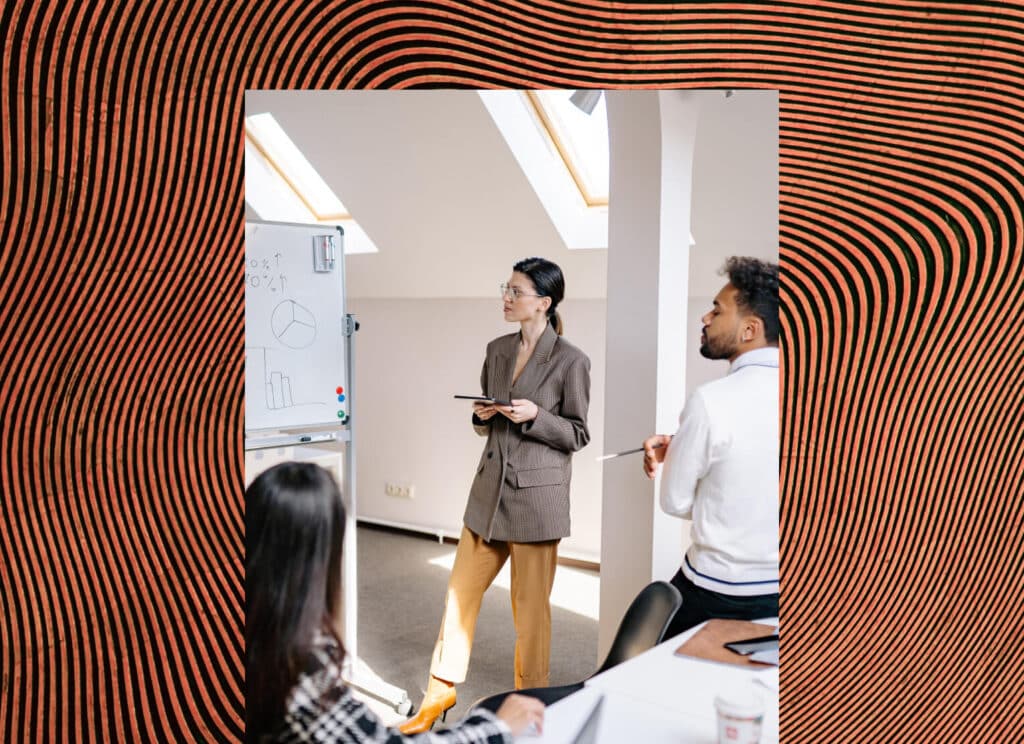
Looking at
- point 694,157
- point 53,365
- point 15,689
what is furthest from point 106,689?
point 694,157

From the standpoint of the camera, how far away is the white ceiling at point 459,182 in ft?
6.15

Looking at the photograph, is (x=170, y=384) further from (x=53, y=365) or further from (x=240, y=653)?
(x=240, y=653)

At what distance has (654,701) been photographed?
6.00 feet

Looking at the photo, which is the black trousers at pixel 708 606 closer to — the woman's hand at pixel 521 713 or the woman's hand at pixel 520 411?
the woman's hand at pixel 521 713

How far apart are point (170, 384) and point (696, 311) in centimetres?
113

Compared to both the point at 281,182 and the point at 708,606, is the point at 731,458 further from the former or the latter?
the point at 281,182

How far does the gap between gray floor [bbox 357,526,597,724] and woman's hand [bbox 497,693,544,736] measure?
0.09 meters

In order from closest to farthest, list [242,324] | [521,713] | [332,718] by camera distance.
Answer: [332,718], [521,713], [242,324]

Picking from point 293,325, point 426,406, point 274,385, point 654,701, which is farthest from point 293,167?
point 654,701

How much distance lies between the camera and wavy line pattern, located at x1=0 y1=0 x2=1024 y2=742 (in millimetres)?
1787

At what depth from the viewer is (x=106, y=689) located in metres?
1.86

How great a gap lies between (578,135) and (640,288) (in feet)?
1.16

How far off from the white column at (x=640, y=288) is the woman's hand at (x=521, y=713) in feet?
0.66

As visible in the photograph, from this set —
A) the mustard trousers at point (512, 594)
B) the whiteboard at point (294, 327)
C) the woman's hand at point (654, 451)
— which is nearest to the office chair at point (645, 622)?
the mustard trousers at point (512, 594)
